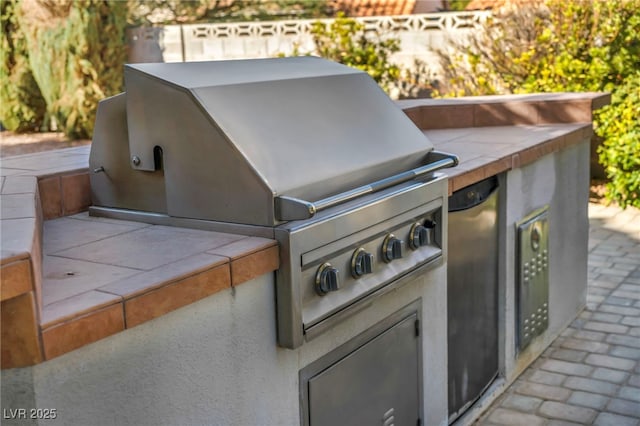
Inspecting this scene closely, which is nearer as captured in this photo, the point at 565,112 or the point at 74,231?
the point at 74,231

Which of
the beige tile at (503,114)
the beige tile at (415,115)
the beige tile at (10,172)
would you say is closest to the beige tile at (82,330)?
the beige tile at (10,172)

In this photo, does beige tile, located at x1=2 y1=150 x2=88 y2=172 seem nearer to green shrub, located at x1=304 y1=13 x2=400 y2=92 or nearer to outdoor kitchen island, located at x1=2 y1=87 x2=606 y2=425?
outdoor kitchen island, located at x1=2 y1=87 x2=606 y2=425

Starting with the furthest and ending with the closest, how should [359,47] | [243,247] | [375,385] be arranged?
[359,47], [375,385], [243,247]

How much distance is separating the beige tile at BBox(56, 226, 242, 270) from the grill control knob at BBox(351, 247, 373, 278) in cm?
39

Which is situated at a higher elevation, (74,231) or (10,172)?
(10,172)

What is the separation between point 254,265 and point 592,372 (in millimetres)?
2712

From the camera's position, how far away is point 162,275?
77.8 inches

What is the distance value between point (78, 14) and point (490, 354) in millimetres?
11301

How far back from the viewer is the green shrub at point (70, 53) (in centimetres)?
1337

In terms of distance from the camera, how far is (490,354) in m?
3.95

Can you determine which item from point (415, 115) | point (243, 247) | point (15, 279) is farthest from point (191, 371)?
point (415, 115)

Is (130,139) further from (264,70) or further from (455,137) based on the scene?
(455,137)

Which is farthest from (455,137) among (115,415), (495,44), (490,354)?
(495,44)

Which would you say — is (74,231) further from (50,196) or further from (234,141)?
(234,141)
